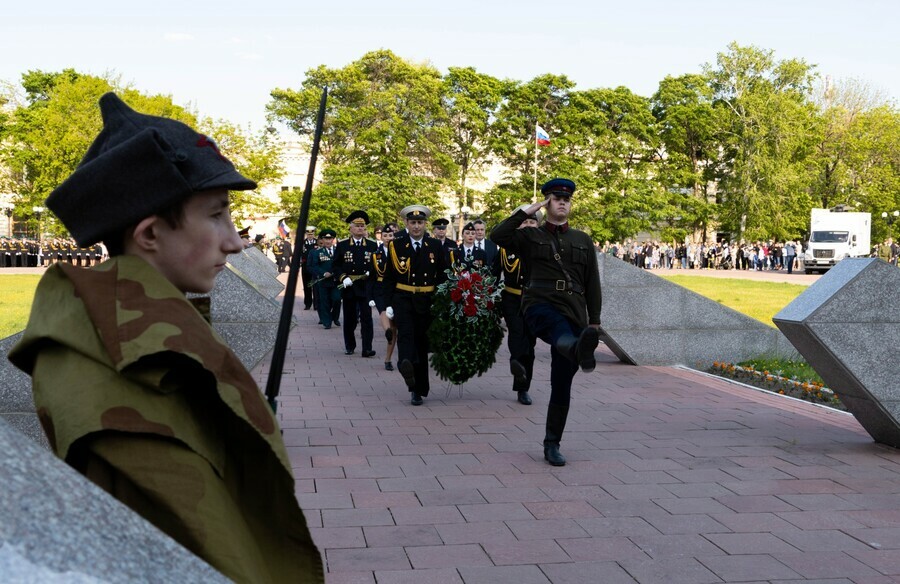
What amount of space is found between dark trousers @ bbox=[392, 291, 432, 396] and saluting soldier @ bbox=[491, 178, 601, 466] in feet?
8.93

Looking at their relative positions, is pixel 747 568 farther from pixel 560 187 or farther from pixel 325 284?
pixel 325 284

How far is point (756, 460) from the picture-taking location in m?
7.18

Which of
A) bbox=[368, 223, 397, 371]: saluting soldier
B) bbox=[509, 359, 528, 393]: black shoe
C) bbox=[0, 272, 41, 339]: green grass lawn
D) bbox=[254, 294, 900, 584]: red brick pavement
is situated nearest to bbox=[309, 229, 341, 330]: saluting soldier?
bbox=[368, 223, 397, 371]: saluting soldier

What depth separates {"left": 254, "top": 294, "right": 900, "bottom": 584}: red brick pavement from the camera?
4.78 m

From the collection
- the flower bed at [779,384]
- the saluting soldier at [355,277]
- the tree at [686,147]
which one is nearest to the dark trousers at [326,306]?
the saluting soldier at [355,277]

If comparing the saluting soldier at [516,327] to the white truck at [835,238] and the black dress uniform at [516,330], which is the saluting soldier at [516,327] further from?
the white truck at [835,238]

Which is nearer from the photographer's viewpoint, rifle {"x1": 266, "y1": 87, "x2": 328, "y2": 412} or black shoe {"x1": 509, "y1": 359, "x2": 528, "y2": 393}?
rifle {"x1": 266, "y1": 87, "x2": 328, "y2": 412}

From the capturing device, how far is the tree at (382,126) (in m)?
59.8

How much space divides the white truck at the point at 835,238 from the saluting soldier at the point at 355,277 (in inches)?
1606

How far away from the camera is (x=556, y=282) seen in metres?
7.30

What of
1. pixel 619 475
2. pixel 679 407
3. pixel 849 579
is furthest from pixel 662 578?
pixel 679 407

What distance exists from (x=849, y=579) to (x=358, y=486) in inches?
114

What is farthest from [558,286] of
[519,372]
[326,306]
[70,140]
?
[70,140]

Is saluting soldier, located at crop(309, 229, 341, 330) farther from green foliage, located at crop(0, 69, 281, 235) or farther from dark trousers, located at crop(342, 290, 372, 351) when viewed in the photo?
green foliage, located at crop(0, 69, 281, 235)
